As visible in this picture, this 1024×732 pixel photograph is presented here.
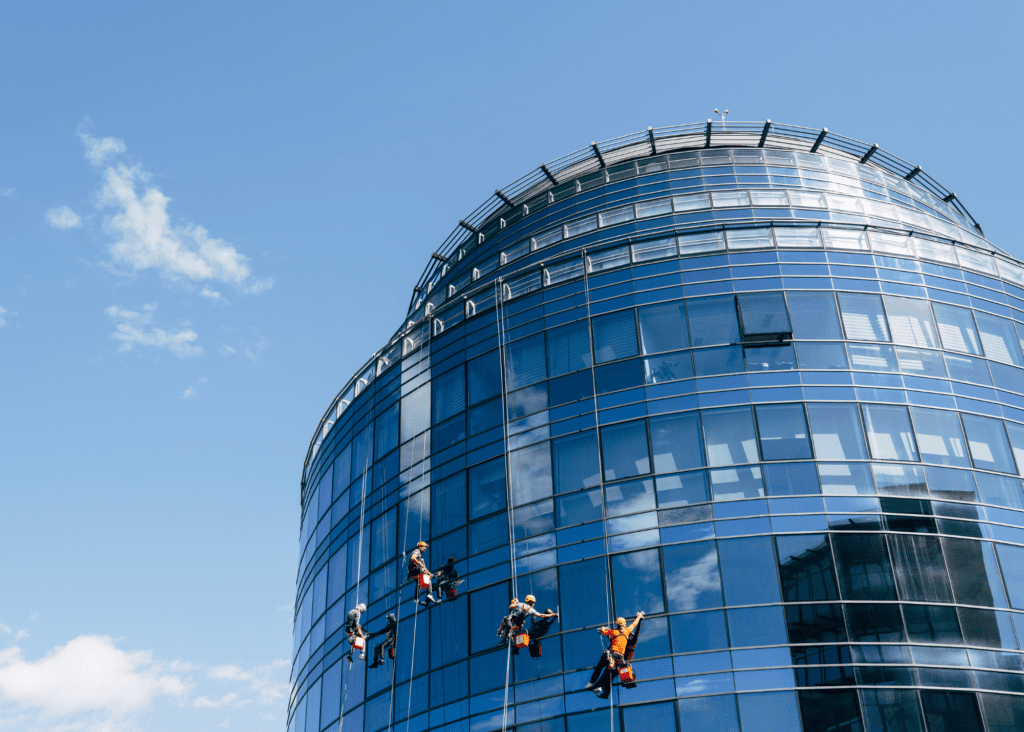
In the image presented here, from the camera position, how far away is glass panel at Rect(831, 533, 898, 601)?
79.7 ft

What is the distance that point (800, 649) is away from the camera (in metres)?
23.7

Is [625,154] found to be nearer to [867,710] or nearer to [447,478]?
[447,478]

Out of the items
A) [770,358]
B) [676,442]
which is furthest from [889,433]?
[676,442]

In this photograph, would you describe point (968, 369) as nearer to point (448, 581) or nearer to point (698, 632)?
point (698, 632)

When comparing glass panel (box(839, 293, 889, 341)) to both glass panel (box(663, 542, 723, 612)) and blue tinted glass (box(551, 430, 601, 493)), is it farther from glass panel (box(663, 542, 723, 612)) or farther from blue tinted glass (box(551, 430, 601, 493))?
blue tinted glass (box(551, 430, 601, 493))

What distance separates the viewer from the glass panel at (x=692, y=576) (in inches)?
981

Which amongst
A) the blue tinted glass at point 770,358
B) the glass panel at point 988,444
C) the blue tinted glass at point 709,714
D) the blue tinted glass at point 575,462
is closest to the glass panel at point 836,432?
the blue tinted glass at point 770,358

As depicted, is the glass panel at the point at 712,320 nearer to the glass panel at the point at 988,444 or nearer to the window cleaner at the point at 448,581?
the glass panel at the point at 988,444

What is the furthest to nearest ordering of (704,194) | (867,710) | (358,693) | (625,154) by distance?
(625,154), (704,194), (358,693), (867,710)

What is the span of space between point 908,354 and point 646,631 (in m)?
12.0

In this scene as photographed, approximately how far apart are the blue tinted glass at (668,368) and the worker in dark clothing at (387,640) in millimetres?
11135

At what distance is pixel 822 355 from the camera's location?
28.4 metres

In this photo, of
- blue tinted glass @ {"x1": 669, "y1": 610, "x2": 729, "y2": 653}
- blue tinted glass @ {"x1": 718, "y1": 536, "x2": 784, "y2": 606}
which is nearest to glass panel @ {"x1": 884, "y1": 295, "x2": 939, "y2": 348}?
blue tinted glass @ {"x1": 718, "y1": 536, "x2": 784, "y2": 606}

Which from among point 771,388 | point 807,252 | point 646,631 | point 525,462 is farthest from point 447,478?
point 807,252
